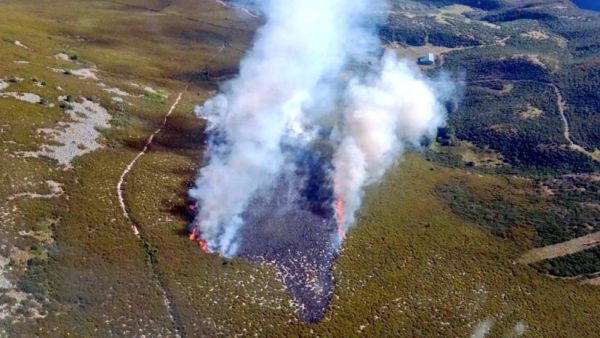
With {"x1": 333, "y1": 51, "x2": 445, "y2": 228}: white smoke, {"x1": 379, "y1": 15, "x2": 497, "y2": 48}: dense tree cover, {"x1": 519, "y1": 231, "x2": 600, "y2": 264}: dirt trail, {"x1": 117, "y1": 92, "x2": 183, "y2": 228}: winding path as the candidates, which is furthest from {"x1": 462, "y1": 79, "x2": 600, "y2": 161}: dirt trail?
{"x1": 117, "y1": 92, "x2": 183, "y2": 228}: winding path

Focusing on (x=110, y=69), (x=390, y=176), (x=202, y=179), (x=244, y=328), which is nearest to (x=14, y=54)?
(x=110, y=69)

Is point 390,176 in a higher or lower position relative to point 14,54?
lower

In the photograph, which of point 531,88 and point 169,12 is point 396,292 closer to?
point 531,88

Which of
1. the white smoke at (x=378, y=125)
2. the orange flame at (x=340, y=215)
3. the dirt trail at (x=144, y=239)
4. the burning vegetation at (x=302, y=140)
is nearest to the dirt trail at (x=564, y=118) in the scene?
the burning vegetation at (x=302, y=140)

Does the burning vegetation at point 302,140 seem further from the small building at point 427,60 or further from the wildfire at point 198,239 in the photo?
the small building at point 427,60

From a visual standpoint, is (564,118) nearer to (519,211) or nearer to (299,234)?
(519,211)

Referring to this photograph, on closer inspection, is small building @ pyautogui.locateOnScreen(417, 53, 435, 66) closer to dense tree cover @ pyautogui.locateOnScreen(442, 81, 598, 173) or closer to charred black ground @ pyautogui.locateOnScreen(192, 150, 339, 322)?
dense tree cover @ pyautogui.locateOnScreen(442, 81, 598, 173)
